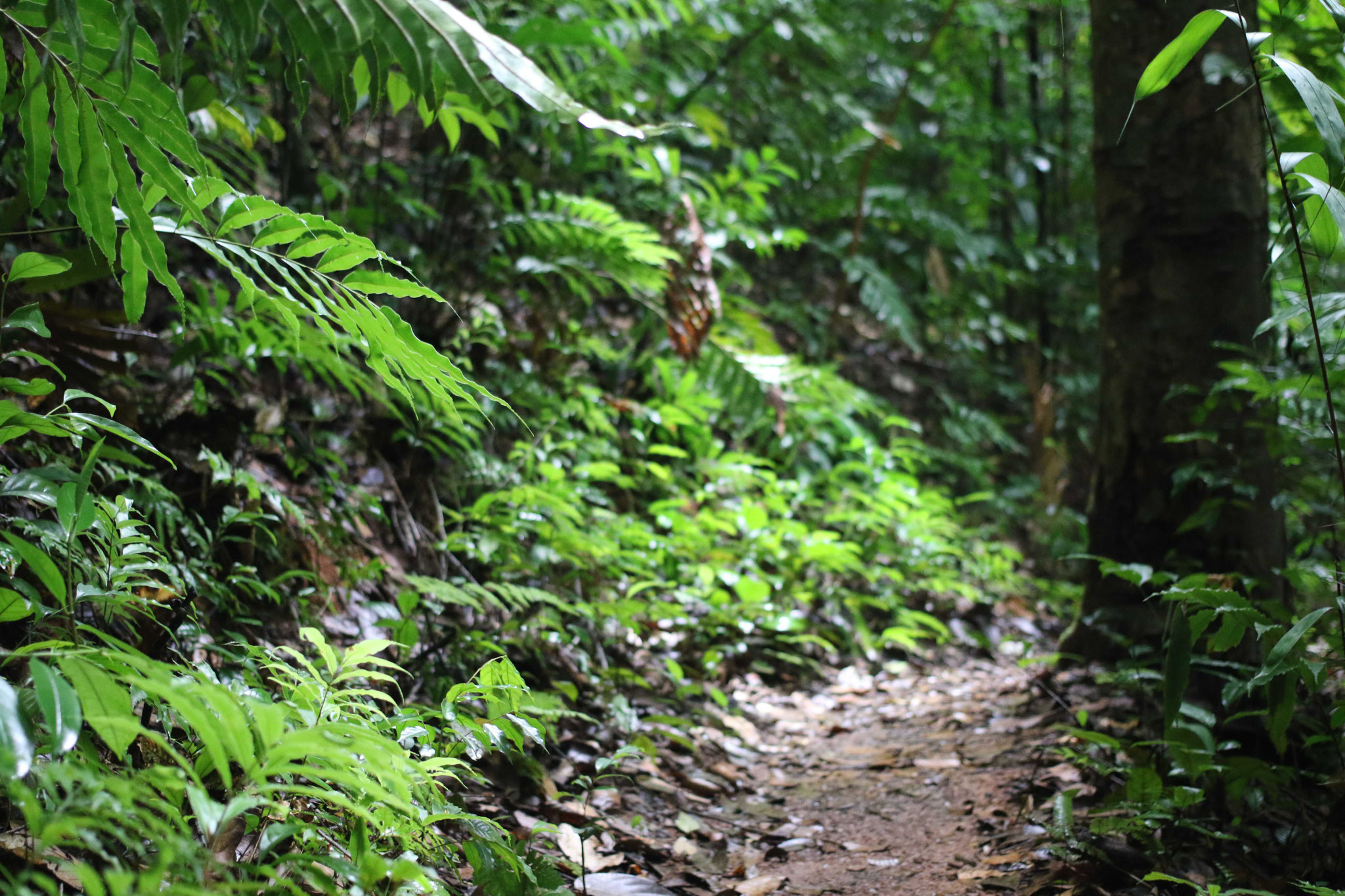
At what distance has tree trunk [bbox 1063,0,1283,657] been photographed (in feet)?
7.61

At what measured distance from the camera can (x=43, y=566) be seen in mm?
1000

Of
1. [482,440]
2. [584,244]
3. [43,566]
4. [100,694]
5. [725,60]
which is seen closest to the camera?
[100,694]

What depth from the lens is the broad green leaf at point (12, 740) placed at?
69cm

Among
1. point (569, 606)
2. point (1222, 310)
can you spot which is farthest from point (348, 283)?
point (1222, 310)

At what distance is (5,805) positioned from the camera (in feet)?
3.30

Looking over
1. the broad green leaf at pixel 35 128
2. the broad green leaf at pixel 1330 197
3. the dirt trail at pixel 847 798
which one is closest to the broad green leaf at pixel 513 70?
the broad green leaf at pixel 35 128

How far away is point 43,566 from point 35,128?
677 mm

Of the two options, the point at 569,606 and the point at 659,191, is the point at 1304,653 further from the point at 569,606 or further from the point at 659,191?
the point at 659,191

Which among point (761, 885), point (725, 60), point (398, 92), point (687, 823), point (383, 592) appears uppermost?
point (725, 60)

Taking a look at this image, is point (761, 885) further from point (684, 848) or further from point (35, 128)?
point (35, 128)

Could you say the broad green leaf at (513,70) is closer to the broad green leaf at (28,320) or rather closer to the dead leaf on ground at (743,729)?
the broad green leaf at (28,320)

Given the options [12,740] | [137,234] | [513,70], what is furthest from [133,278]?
[12,740]

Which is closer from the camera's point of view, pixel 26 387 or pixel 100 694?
pixel 100 694

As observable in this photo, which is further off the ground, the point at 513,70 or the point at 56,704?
the point at 513,70
